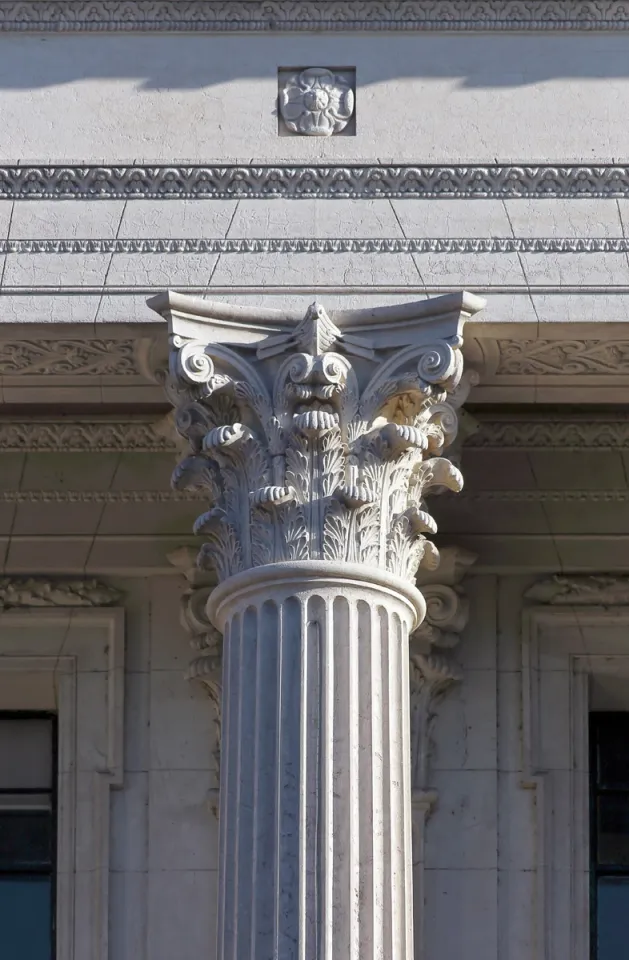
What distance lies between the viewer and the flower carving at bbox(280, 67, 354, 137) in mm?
23922

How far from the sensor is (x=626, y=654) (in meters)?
26.3

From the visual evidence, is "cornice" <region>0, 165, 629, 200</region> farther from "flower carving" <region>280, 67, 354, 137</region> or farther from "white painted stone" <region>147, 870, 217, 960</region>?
"white painted stone" <region>147, 870, 217, 960</region>

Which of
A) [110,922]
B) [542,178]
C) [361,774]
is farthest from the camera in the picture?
[110,922]

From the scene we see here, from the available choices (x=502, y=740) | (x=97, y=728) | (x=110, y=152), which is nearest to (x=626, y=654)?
(x=502, y=740)

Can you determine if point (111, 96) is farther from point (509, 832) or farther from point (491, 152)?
point (509, 832)

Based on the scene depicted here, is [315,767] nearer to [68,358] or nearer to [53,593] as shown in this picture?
[68,358]

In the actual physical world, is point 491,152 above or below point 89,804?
above

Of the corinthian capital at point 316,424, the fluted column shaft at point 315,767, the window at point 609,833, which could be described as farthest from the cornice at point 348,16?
the window at point 609,833

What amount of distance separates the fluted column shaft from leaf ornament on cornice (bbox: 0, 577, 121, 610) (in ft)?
13.9

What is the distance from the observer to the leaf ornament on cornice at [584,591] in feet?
86.2

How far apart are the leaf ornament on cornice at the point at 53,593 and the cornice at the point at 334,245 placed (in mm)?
3979

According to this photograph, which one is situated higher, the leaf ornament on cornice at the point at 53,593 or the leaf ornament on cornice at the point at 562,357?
the leaf ornament on cornice at the point at 562,357

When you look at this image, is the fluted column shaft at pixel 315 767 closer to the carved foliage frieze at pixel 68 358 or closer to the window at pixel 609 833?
the carved foliage frieze at pixel 68 358

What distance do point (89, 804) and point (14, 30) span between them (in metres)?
6.71
